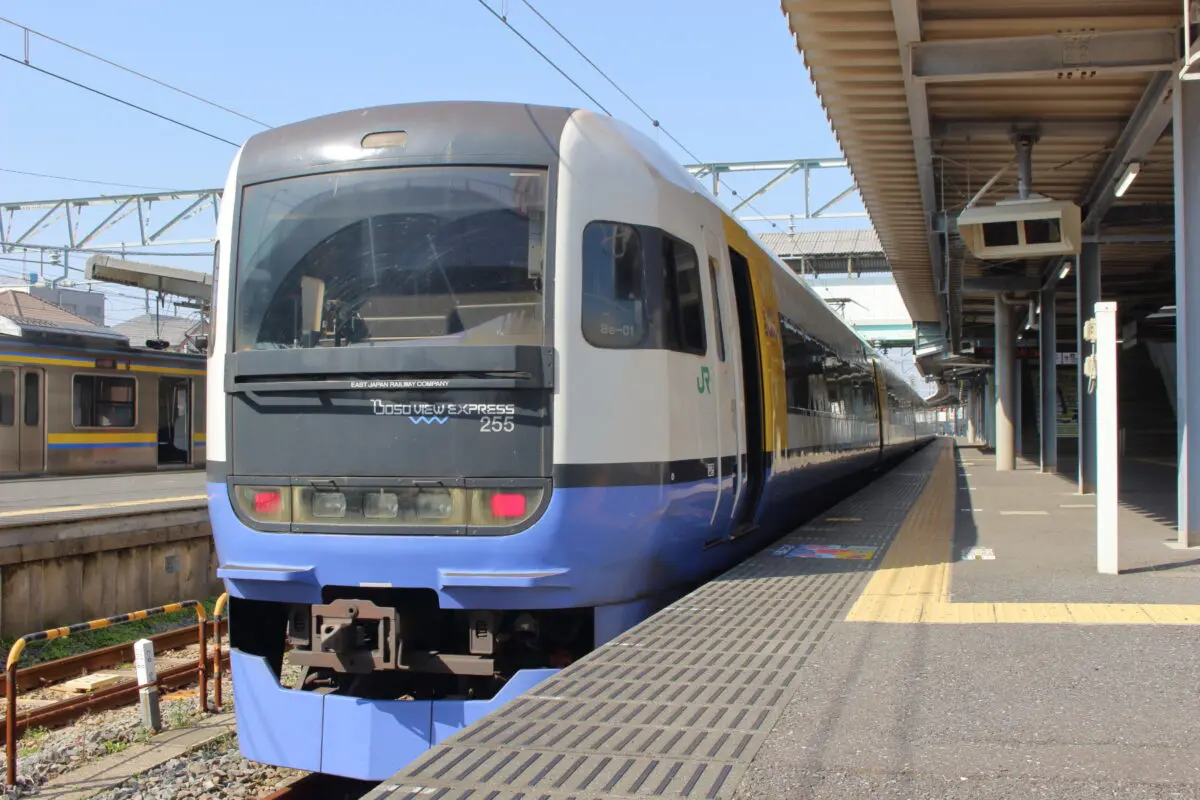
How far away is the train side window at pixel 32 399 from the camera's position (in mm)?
17422

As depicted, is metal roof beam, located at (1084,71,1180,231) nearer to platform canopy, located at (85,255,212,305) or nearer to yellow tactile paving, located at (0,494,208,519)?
yellow tactile paving, located at (0,494,208,519)

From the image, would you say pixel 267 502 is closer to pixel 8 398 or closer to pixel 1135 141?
pixel 1135 141

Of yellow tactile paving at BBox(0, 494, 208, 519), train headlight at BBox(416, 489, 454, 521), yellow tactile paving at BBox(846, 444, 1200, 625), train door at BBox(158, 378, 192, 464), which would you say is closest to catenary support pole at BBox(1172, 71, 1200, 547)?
yellow tactile paving at BBox(846, 444, 1200, 625)

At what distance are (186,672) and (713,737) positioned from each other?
6.69 m

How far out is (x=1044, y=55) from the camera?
8.97 m

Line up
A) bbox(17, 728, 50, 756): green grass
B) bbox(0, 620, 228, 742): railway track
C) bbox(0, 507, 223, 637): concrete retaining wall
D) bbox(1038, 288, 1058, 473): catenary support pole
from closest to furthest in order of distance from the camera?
bbox(17, 728, 50, 756): green grass
bbox(0, 620, 228, 742): railway track
bbox(0, 507, 223, 637): concrete retaining wall
bbox(1038, 288, 1058, 473): catenary support pole

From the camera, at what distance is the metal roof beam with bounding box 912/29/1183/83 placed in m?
8.70

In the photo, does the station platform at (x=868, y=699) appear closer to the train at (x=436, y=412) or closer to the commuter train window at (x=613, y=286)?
the train at (x=436, y=412)

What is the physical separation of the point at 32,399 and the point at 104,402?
1.53m

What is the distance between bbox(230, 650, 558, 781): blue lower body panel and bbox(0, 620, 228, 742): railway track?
3139mm

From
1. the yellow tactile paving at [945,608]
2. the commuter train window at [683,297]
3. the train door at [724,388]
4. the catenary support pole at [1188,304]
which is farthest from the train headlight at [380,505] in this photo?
the catenary support pole at [1188,304]

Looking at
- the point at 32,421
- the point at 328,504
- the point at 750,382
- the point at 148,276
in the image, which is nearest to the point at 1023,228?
the point at 750,382

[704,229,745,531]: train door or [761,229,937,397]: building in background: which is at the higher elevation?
[761,229,937,397]: building in background

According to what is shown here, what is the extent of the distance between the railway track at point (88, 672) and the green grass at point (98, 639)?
300 millimetres
